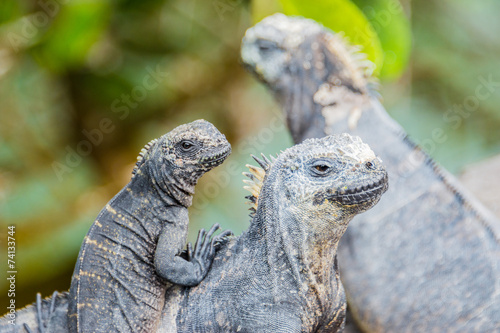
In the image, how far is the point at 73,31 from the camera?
5418 millimetres

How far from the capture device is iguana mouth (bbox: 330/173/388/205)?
87.7 inches

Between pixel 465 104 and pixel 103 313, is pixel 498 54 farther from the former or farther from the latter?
pixel 103 313

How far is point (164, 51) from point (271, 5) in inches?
68.2

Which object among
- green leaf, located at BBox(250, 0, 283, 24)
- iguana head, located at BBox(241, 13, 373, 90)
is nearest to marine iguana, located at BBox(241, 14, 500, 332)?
iguana head, located at BBox(241, 13, 373, 90)

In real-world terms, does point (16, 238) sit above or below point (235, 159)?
below

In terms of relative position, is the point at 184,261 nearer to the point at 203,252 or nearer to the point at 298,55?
the point at 203,252

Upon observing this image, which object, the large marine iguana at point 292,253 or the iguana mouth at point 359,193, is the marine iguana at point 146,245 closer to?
the large marine iguana at point 292,253

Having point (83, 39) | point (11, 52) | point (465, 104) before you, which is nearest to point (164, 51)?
point (83, 39)

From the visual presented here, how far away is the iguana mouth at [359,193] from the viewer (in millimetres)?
2227

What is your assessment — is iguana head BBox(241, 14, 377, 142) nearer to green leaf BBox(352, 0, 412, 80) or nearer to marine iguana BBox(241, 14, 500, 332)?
marine iguana BBox(241, 14, 500, 332)

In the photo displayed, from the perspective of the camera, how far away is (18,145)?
18.9 feet

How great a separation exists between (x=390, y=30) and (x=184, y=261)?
3.81 m

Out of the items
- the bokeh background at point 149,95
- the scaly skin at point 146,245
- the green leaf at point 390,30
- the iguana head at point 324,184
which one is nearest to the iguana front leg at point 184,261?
the scaly skin at point 146,245

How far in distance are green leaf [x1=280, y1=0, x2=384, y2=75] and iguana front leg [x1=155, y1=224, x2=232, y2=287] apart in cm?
299
